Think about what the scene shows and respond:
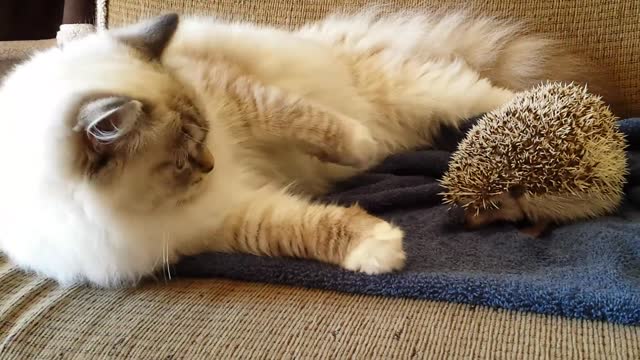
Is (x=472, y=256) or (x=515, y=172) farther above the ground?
(x=515, y=172)

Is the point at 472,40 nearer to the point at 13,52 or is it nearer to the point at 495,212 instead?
the point at 495,212

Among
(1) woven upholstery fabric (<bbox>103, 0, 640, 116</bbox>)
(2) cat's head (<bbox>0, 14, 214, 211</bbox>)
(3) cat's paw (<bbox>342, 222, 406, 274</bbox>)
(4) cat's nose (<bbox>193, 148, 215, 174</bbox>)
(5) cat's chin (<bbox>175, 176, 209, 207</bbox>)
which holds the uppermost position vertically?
(1) woven upholstery fabric (<bbox>103, 0, 640, 116</bbox>)

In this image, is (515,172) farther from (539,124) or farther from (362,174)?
(362,174)

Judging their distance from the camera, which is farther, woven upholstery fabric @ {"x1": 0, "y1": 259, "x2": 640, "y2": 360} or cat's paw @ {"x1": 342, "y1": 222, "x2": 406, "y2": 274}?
cat's paw @ {"x1": 342, "y1": 222, "x2": 406, "y2": 274}

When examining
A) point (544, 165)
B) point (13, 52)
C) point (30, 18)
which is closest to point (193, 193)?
point (544, 165)

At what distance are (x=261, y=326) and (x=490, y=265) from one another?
1.26 feet

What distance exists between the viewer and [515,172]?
3.66ft

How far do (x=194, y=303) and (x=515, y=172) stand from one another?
59 centimetres

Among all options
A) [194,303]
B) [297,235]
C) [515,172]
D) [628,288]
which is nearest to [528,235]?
[515,172]

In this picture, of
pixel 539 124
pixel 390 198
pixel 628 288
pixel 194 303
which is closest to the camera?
pixel 628 288

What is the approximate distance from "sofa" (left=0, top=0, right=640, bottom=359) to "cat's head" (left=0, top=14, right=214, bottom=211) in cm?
18

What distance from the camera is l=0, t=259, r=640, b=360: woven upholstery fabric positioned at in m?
0.84

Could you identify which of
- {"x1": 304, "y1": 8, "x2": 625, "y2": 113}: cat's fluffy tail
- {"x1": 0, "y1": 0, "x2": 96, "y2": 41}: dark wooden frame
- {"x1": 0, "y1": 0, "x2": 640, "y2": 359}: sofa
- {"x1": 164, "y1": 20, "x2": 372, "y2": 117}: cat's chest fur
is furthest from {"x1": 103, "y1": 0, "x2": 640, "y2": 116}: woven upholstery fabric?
{"x1": 0, "y1": 0, "x2": 96, "y2": 41}: dark wooden frame

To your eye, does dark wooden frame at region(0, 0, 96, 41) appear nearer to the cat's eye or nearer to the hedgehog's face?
the cat's eye
